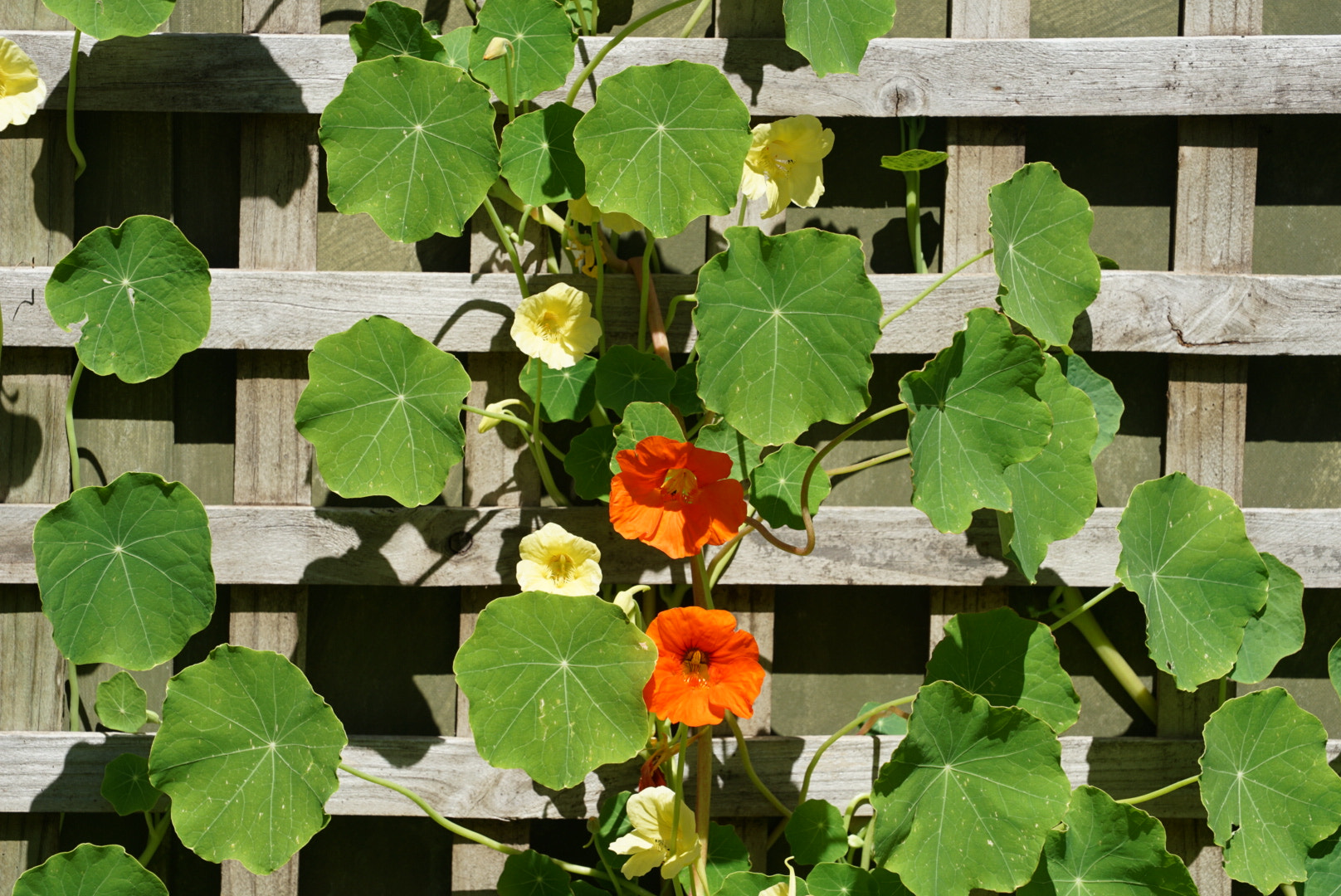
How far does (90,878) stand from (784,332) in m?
1.75

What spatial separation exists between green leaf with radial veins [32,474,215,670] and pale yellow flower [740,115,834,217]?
4.23 feet

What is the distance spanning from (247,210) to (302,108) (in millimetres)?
254

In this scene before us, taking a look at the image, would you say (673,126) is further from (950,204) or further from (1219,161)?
(1219,161)

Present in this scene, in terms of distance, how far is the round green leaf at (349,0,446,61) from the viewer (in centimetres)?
186

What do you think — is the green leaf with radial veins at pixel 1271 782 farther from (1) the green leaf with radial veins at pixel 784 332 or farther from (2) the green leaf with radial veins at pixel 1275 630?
(1) the green leaf with radial veins at pixel 784 332

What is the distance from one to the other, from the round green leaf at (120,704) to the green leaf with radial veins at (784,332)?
4.59 ft

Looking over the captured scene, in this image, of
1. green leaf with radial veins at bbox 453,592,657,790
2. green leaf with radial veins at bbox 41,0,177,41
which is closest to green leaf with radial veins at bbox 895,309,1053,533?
green leaf with radial veins at bbox 453,592,657,790

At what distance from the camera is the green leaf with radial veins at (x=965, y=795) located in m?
1.62

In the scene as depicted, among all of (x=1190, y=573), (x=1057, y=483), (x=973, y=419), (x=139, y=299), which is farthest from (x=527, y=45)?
(x=1190, y=573)

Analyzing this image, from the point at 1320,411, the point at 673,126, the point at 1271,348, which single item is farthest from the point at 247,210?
the point at 1320,411

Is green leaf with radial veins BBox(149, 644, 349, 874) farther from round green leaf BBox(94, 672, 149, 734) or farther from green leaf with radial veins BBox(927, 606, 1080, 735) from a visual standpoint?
green leaf with radial veins BBox(927, 606, 1080, 735)

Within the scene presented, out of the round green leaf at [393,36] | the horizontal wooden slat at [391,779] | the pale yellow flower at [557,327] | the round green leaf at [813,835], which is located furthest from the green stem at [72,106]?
the round green leaf at [813,835]

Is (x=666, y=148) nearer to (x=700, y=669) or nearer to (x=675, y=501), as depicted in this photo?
(x=675, y=501)

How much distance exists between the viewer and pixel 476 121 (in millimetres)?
1744
